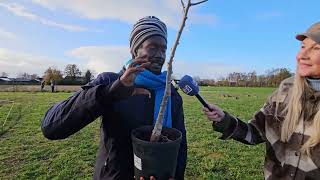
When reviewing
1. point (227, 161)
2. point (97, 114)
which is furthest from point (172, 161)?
point (227, 161)

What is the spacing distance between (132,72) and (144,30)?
0.66 meters

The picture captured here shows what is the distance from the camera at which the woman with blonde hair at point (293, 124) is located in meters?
2.75

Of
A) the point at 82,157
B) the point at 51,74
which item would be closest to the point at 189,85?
the point at 82,157

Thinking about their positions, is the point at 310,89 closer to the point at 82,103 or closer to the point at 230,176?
the point at 82,103

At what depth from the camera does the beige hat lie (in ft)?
9.11

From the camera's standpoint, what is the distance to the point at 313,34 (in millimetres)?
2803

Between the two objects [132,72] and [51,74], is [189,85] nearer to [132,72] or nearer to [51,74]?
[132,72]

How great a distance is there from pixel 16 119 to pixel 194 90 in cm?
1728

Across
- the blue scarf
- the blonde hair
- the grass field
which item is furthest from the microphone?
the grass field

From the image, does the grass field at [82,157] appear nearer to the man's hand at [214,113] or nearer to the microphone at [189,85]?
the man's hand at [214,113]

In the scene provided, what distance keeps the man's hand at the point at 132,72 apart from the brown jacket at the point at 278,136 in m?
1.09

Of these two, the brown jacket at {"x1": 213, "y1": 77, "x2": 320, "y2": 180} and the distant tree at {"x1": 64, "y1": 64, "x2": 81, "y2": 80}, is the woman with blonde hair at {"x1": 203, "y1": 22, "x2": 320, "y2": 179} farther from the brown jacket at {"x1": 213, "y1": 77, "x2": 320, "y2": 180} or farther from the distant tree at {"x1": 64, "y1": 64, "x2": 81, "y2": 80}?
the distant tree at {"x1": 64, "y1": 64, "x2": 81, "y2": 80}

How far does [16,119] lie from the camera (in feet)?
59.2

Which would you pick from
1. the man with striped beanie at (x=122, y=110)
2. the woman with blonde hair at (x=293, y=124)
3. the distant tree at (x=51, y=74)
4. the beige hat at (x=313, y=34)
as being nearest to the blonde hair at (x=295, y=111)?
the woman with blonde hair at (x=293, y=124)
